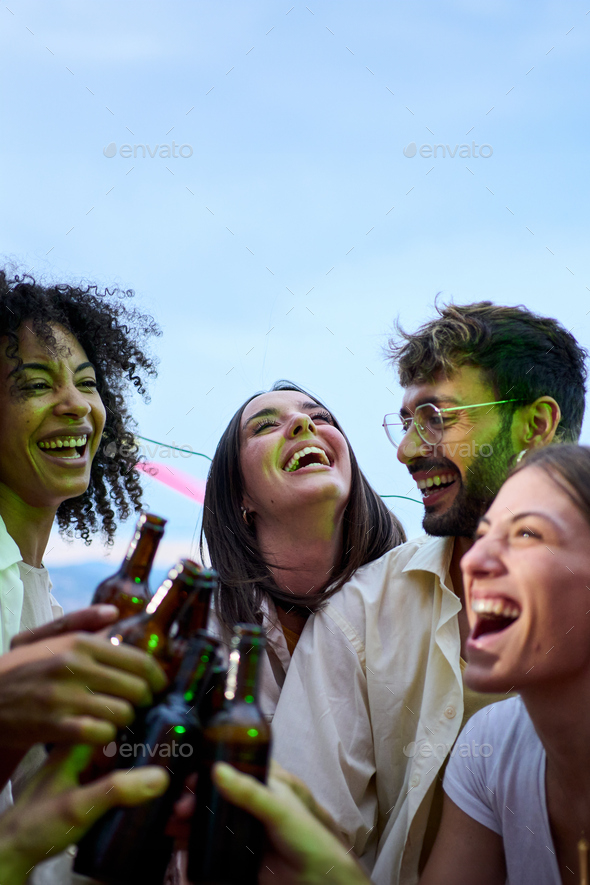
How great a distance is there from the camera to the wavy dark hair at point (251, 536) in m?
1.98

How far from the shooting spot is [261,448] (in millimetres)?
2129

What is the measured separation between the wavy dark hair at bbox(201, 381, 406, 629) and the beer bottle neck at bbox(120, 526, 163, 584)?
1.08 meters

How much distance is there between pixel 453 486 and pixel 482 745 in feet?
1.96

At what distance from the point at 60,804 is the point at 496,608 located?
2.03ft

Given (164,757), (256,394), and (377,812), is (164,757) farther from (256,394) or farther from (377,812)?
(256,394)

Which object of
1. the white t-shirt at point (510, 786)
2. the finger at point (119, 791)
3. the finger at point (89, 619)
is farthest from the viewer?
the white t-shirt at point (510, 786)

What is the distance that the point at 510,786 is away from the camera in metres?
1.24

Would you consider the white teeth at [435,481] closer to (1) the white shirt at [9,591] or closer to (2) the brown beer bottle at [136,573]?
(1) the white shirt at [9,591]

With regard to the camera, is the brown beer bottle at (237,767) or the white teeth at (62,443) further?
the white teeth at (62,443)

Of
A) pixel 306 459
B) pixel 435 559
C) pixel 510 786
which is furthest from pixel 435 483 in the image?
pixel 510 786

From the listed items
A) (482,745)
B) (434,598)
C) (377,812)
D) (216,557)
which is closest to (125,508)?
(216,557)

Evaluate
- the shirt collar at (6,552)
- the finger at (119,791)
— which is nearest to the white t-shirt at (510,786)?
the finger at (119,791)

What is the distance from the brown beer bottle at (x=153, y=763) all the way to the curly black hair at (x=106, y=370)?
1.17 m

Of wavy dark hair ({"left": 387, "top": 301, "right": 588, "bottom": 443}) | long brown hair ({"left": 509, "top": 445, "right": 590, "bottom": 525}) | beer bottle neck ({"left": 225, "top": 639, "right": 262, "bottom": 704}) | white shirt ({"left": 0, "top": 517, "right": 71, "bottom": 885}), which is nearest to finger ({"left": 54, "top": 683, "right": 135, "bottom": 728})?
beer bottle neck ({"left": 225, "top": 639, "right": 262, "bottom": 704})
